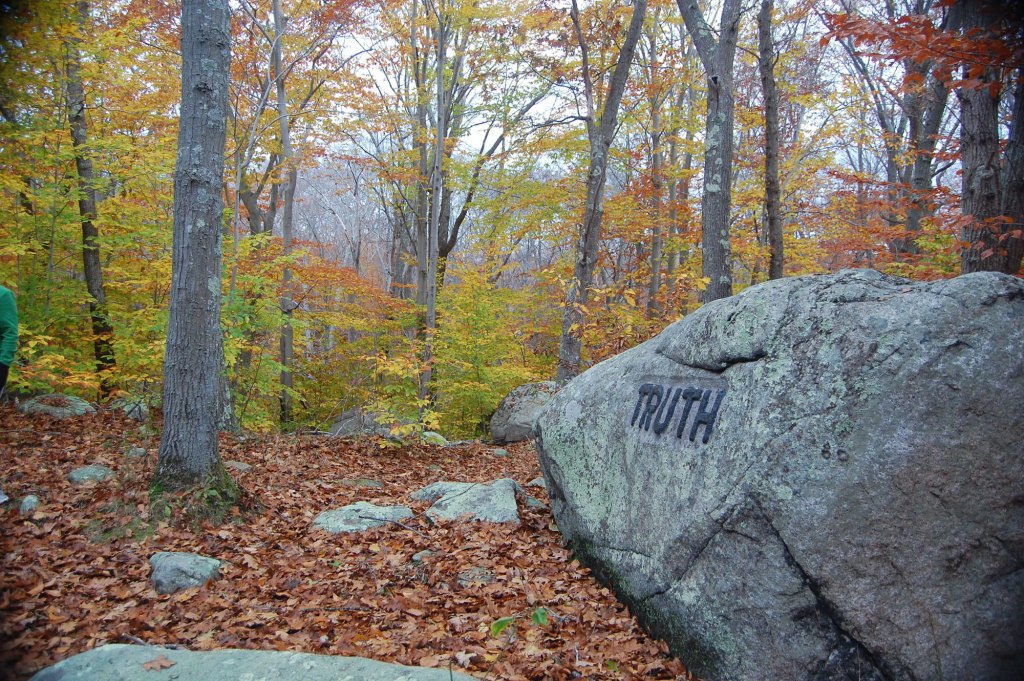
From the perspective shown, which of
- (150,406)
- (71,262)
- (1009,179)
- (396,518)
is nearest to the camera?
(1009,179)

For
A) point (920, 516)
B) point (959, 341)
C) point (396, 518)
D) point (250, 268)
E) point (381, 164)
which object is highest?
point (381, 164)

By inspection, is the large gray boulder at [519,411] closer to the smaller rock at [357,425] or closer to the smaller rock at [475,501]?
the smaller rock at [357,425]

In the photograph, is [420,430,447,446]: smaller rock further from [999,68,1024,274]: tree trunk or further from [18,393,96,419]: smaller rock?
[999,68,1024,274]: tree trunk

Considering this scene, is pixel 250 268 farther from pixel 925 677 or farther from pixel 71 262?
pixel 925 677

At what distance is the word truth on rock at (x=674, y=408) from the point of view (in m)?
4.00

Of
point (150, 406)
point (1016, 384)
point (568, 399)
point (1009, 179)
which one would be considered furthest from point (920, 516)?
point (150, 406)

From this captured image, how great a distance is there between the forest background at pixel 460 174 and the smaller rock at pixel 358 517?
9.46 feet

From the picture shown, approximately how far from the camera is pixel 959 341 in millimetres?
3078

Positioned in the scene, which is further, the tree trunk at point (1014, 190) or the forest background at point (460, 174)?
the forest background at point (460, 174)

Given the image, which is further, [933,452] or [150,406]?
[150,406]

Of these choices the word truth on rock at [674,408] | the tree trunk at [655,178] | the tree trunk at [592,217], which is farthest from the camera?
the tree trunk at [655,178]

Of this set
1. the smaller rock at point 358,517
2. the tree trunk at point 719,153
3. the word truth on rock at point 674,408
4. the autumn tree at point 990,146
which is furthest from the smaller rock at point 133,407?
the autumn tree at point 990,146

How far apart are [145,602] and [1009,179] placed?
801 cm

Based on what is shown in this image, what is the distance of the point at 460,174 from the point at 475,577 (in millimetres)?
13005
